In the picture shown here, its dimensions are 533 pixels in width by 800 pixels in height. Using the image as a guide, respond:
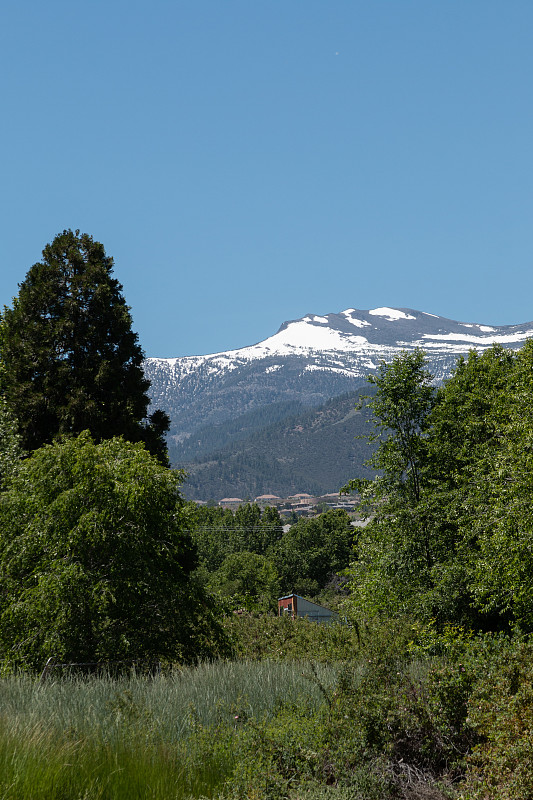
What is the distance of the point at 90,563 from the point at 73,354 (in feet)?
35.7

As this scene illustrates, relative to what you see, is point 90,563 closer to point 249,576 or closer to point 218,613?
point 218,613

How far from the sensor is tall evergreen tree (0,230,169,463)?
22.1m

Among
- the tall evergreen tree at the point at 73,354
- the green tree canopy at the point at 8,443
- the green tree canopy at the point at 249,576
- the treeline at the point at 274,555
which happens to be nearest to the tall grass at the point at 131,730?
the green tree canopy at the point at 8,443

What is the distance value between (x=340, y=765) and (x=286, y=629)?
463 inches

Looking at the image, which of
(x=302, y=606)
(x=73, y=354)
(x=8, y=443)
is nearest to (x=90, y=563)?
(x=8, y=443)

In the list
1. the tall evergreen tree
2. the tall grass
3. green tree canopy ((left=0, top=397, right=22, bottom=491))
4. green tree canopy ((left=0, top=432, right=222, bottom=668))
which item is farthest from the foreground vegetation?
the tall evergreen tree

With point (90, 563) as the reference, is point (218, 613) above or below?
below

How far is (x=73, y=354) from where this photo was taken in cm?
2278

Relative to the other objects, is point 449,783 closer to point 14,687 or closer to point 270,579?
point 14,687

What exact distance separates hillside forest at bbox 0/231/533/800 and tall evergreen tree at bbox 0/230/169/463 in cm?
7

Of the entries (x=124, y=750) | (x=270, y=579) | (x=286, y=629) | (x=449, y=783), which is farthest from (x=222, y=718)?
(x=270, y=579)

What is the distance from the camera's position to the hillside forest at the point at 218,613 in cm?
713

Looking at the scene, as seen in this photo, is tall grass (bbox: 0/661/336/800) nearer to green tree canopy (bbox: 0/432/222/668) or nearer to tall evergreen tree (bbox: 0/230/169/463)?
green tree canopy (bbox: 0/432/222/668)

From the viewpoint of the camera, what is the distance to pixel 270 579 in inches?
3669
